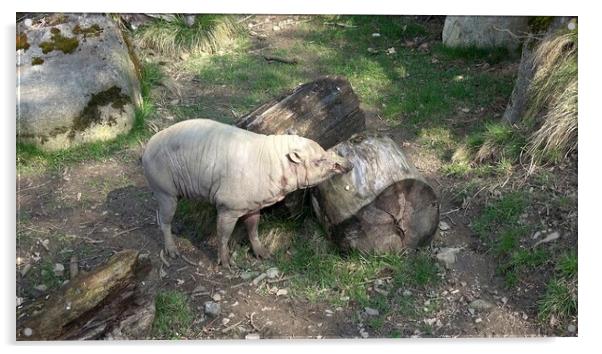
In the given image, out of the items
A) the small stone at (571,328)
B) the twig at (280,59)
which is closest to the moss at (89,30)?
the twig at (280,59)

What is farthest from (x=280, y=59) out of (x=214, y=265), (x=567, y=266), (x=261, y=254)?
(x=567, y=266)

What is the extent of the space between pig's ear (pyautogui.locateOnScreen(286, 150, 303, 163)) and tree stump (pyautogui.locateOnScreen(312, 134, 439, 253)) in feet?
0.81

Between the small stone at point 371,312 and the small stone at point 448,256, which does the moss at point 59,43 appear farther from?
the small stone at point 448,256

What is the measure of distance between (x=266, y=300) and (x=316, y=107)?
4.58 ft

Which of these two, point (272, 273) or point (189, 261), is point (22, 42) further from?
point (272, 273)

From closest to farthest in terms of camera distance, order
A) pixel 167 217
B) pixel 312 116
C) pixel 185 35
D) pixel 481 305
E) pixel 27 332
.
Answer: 1. pixel 27 332
2. pixel 481 305
3. pixel 167 217
4. pixel 312 116
5. pixel 185 35

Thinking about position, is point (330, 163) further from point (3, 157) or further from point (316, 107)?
point (3, 157)

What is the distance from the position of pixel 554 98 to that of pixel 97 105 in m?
3.38

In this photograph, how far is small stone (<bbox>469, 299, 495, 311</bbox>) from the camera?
4387 mm

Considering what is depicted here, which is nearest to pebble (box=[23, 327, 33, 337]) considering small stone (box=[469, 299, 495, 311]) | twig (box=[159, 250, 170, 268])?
twig (box=[159, 250, 170, 268])

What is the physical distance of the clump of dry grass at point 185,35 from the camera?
566 cm

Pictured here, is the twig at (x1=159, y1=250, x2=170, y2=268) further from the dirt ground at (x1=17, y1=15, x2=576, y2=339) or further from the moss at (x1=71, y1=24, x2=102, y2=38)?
the moss at (x1=71, y1=24, x2=102, y2=38)

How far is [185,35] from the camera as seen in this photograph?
592cm

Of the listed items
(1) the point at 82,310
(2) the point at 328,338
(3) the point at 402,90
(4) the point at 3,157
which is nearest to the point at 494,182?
(3) the point at 402,90
